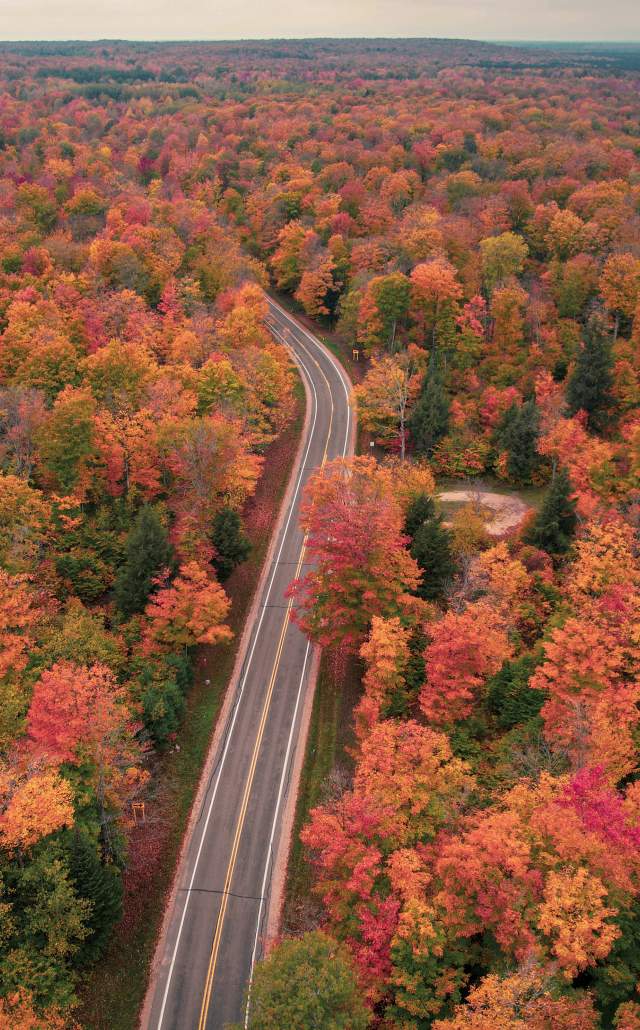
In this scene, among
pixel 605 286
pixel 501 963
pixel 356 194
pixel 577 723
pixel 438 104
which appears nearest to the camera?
pixel 501 963

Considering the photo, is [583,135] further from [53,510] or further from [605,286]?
[53,510]

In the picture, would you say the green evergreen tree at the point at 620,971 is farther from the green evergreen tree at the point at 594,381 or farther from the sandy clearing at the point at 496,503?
the green evergreen tree at the point at 594,381

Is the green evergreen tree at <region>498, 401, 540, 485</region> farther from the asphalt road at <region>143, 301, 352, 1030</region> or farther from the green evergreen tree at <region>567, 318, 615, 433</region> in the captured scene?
the asphalt road at <region>143, 301, 352, 1030</region>

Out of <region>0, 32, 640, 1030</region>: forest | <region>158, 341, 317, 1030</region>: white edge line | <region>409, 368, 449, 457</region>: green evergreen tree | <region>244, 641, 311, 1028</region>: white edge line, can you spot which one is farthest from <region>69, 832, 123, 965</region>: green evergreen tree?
<region>409, 368, 449, 457</region>: green evergreen tree

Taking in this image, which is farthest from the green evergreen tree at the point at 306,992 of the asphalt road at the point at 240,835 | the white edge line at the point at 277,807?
the white edge line at the point at 277,807

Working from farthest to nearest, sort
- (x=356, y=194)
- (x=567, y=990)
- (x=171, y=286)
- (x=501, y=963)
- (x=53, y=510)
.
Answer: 1. (x=356, y=194)
2. (x=171, y=286)
3. (x=53, y=510)
4. (x=501, y=963)
5. (x=567, y=990)

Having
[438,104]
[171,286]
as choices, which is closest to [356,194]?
[171,286]
